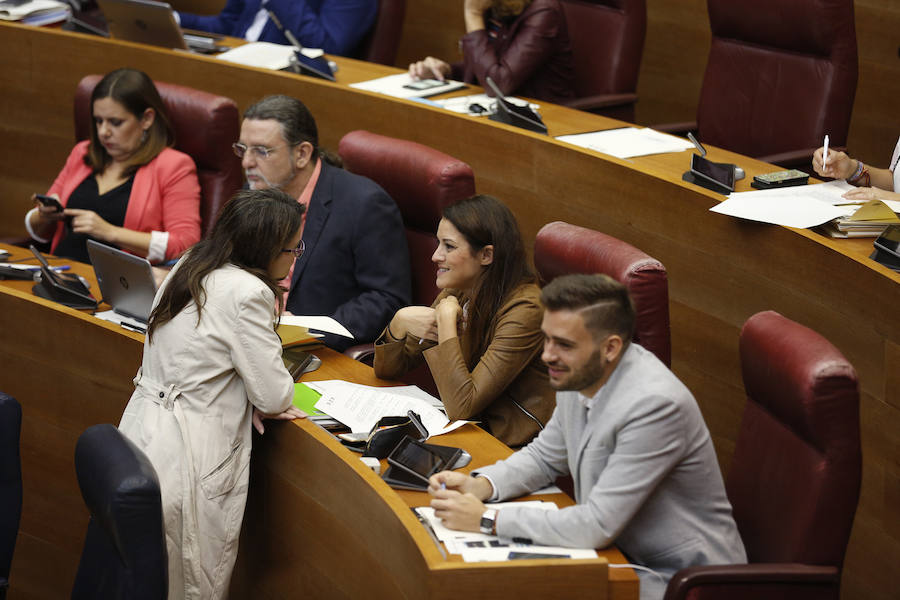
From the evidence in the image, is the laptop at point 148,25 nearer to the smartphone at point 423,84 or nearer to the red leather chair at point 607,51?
the smartphone at point 423,84

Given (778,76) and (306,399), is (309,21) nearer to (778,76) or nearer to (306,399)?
(778,76)

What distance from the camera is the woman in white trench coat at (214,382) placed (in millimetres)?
2264

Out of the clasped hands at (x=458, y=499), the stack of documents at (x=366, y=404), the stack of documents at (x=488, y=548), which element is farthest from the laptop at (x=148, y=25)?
the stack of documents at (x=488, y=548)

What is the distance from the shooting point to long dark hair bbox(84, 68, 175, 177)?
3.45 metres

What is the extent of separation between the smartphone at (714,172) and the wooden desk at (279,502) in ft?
3.26

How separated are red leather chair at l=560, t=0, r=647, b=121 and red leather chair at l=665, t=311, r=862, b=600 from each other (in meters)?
2.07

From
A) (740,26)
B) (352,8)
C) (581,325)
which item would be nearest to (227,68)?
(352,8)

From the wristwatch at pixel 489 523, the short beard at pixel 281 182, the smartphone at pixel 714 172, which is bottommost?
the wristwatch at pixel 489 523

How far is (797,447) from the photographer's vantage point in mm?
1938

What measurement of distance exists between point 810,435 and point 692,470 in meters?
0.21

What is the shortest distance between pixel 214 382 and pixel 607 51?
88.9 inches

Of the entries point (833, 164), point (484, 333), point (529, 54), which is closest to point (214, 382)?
point (484, 333)

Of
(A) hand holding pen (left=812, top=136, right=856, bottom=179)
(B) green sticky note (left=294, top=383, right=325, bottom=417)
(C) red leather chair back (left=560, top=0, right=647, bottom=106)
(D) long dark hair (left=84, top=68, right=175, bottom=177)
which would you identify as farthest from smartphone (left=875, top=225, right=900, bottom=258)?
(D) long dark hair (left=84, top=68, right=175, bottom=177)

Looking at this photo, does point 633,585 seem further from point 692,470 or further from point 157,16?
point 157,16
